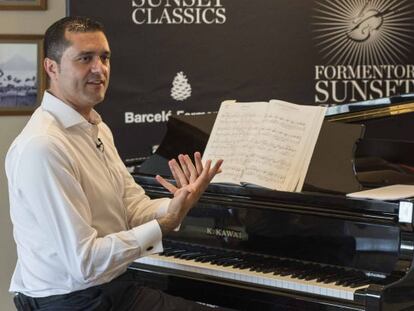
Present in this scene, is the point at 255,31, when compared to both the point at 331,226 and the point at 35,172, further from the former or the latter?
the point at 35,172

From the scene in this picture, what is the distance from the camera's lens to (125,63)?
15.5ft

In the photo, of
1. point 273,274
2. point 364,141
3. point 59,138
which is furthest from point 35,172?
point 364,141

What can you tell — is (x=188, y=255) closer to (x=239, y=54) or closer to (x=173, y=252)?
(x=173, y=252)

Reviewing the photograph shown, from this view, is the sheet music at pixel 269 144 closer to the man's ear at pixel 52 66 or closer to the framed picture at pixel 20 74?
the man's ear at pixel 52 66

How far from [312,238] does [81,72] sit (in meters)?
1.01

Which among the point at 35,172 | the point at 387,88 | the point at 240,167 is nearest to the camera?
the point at 35,172

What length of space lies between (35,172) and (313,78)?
9.69 ft

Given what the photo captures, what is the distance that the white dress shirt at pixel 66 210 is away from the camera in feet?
7.61

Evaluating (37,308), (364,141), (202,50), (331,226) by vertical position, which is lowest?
(37,308)

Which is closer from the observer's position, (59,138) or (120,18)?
(59,138)

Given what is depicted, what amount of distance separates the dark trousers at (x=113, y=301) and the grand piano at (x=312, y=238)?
22 centimetres

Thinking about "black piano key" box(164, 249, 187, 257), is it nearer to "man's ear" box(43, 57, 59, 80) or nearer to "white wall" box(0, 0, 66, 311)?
"man's ear" box(43, 57, 59, 80)

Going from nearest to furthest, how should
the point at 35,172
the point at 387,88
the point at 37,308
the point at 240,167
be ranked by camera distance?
the point at 35,172
the point at 37,308
the point at 240,167
the point at 387,88

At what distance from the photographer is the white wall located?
4609 millimetres
